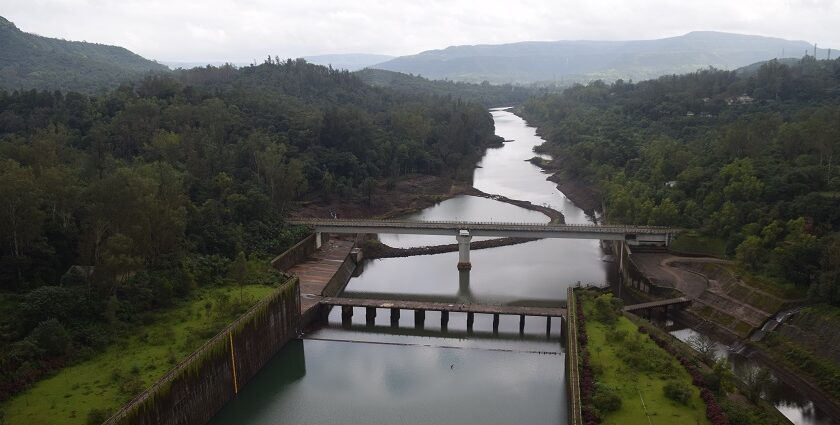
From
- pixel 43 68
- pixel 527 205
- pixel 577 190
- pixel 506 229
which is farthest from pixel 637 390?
pixel 43 68

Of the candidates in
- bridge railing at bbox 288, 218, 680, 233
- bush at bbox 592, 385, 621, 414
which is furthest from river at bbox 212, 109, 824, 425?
bush at bbox 592, 385, 621, 414

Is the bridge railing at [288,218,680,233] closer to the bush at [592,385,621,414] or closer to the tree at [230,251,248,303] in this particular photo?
the tree at [230,251,248,303]

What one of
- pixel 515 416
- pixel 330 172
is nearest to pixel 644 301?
pixel 515 416

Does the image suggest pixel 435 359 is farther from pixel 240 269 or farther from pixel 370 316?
pixel 240 269

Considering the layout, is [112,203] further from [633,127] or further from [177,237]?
[633,127]

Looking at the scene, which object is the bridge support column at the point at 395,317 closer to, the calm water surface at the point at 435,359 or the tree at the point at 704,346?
the calm water surface at the point at 435,359

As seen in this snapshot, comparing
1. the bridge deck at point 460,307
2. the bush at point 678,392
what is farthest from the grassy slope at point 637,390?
the bridge deck at point 460,307
